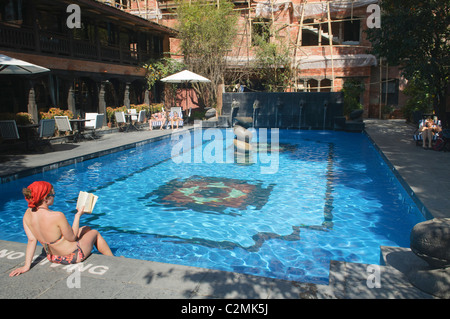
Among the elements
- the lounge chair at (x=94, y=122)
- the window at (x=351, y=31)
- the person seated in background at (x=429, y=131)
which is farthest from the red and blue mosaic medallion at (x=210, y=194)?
the window at (x=351, y=31)

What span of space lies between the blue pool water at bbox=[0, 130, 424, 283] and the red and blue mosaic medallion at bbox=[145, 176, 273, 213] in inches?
0.9

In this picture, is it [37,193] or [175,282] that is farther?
[37,193]

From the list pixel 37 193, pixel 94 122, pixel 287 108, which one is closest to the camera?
pixel 37 193

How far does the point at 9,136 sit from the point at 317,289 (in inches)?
388

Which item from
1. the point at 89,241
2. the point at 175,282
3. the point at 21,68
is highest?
the point at 21,68

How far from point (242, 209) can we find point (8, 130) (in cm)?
742

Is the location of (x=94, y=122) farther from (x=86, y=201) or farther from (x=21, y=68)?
(x=86, y=201)

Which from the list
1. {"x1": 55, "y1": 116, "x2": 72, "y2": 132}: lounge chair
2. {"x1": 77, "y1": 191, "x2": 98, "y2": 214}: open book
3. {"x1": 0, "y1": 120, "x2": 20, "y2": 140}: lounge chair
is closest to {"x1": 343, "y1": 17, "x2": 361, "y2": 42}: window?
{"x1": 55, "y1": 116, "x2": 72, "y2": 132}: lounge chair

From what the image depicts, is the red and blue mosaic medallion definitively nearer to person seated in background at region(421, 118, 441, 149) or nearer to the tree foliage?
person seated in background at region(421, 118, 441, 149)

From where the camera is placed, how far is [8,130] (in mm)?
9641

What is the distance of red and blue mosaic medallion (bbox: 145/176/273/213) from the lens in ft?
21.9

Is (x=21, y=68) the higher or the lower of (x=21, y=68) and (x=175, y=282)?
the higher

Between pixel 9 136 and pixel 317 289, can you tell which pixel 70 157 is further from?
pixel 317 289

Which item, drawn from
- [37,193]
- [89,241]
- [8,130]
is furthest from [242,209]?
[8,130]
